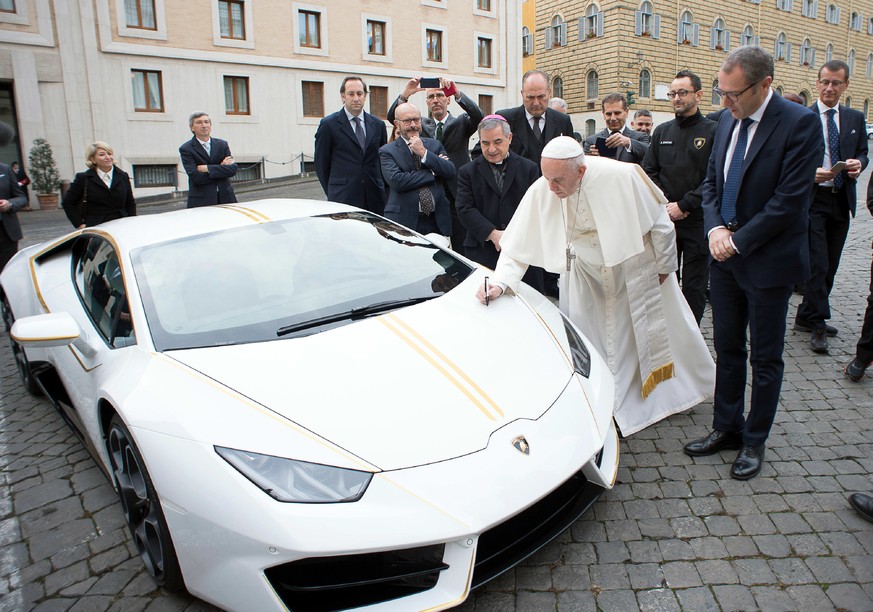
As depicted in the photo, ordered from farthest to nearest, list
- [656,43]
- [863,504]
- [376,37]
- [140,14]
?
[656,43] < [376,37] < [140,14] < [863,504]

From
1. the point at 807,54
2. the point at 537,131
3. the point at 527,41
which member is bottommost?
the point at 537,131

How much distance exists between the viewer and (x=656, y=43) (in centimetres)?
4097

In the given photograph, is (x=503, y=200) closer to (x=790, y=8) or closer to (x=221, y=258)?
(x=221, y=258)

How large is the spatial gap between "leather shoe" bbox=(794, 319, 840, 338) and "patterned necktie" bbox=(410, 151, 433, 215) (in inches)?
124

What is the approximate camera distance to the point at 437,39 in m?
30.6

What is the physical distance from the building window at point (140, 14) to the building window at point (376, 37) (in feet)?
29.1

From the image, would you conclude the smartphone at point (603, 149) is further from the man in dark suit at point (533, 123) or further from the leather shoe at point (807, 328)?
the leather shoe at point (807, 328)

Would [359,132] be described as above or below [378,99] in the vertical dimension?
below

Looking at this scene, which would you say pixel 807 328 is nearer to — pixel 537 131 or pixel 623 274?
pixel 623 274

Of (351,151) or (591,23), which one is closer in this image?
(351,151)

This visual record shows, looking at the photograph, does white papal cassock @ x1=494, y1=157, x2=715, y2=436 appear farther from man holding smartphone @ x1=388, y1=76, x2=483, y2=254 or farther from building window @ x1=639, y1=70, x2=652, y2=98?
building window @ x1=639, y1=70, x2=652, y2=98

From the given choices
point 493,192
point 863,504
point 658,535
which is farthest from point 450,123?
point 863,504

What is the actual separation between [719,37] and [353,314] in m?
50.2

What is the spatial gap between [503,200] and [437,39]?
1120 inches
